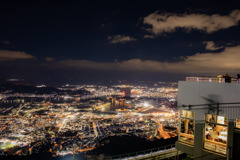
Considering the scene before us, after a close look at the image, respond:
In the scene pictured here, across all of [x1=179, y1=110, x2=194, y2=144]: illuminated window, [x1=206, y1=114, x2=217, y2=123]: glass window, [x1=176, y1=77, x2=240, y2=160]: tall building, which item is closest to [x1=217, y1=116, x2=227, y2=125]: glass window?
[x1=176, y1=77, x2=240, y2=160]: tall building

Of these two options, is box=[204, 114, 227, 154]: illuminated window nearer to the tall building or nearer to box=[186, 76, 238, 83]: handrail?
the tall building

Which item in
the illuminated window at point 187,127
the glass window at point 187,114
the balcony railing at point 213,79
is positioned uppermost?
the balcony railing at point 213,79

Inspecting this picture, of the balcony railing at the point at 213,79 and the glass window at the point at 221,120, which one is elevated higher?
the balcony railing at the point at 213,79

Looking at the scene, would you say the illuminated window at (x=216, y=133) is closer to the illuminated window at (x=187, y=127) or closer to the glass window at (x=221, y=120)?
the glass window at (x=221, y=120)

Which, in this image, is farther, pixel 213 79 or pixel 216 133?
pixel 213 79

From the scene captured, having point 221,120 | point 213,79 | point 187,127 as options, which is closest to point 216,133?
point 221,120

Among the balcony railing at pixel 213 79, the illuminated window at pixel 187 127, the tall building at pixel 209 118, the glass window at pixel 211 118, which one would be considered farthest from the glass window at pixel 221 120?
the balcony railing at pixel 213 79

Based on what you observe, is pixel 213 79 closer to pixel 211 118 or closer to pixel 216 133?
pixel 211 118
